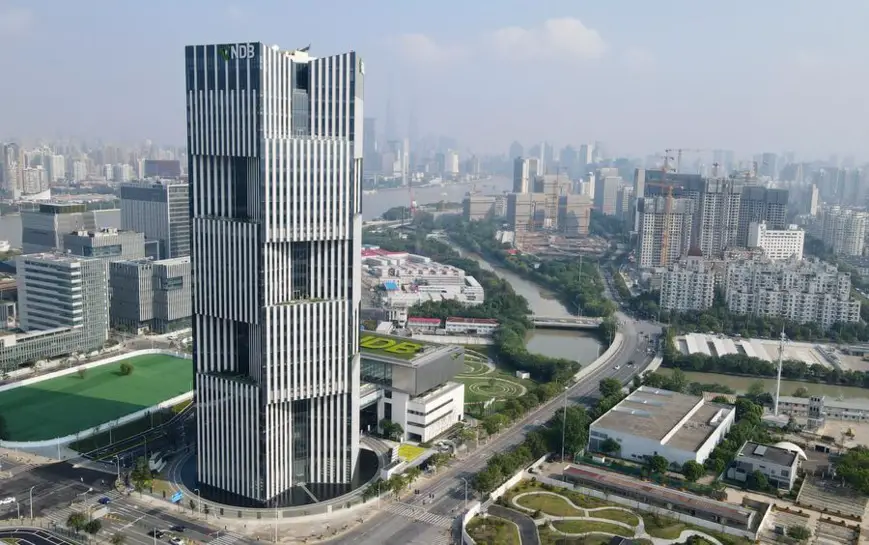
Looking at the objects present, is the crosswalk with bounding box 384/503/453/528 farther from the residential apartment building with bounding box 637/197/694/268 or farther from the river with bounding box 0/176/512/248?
the river with bounding box 0/176/512/248

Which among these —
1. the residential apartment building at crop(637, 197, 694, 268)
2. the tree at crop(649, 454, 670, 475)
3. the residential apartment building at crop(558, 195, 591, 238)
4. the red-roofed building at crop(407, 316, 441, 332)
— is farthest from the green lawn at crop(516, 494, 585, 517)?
the residential apartment building at crop(558, 195, 591, 238)

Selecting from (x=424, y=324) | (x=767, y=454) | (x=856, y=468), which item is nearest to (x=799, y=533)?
(x=767, y=454)

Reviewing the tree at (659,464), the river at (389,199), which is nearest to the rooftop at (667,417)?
the tree at (659,464)

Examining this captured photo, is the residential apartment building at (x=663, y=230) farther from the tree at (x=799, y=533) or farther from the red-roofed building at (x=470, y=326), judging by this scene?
the tree at (x=799, y=533)

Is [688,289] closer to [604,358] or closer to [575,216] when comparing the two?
[604,358]

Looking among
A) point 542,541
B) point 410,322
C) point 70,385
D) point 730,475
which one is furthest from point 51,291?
point 730,475

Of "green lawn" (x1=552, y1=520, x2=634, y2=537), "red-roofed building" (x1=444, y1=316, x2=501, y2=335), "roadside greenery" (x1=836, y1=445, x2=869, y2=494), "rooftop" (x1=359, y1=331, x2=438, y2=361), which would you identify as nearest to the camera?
"green lawn" (x1=552, y1=520, x2=634, y2=537)

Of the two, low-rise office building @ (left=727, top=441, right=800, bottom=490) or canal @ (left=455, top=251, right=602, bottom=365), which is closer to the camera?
low-rise office building @ (left=727, top=441, right=800, bottom=490)

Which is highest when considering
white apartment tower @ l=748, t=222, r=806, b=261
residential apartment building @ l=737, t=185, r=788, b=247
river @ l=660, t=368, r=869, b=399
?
residential apartment building @ l=737, t=185, r=788, b=247
